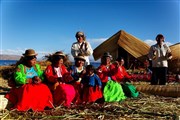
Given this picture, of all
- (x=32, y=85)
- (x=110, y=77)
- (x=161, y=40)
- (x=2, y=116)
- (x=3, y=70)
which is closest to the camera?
(x=2, y=116)

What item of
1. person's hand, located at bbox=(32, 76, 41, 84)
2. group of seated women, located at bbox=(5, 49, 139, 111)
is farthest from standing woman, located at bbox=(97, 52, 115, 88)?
person's hand, located at bbox=(32, 76, 41, 84)

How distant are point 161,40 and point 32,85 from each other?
153 inches

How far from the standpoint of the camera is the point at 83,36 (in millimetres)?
7387

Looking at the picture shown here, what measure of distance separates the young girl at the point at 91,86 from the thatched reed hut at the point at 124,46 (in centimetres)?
906

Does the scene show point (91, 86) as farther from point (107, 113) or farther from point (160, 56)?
point (160, 56)

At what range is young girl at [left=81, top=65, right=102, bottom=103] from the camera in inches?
236

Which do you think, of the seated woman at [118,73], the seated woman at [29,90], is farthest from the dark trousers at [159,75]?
the seated woman at [29,90]

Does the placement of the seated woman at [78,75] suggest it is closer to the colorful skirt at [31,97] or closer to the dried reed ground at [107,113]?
the dried reed ground at [107,113]

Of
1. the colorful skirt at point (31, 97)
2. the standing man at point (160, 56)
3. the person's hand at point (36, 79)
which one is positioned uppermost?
the standing man at point (160, 56)

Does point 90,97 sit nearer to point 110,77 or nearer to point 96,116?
point 110,77

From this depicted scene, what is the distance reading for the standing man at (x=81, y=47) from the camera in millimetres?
7316

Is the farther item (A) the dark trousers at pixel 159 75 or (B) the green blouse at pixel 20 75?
(A) the dark trousers at pixel 159 75

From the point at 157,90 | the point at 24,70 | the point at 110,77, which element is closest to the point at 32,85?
the point at 24,70

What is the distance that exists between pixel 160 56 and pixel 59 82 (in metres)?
3.32
